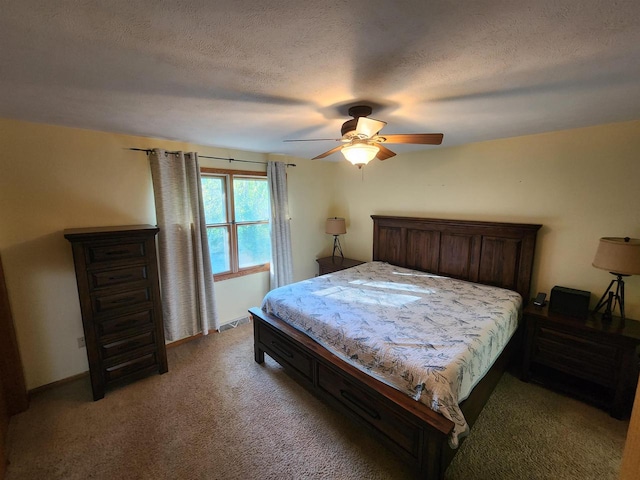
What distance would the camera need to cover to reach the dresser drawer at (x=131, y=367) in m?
2.45

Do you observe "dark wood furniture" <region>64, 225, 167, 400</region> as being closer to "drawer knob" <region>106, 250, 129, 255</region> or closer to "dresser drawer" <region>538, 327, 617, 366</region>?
"drawer knob" <region>106, 250, 129, 255</region>

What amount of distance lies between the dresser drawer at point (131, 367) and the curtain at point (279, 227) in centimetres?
176

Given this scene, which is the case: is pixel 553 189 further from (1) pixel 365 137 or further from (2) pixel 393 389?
(2) pixel 393 389

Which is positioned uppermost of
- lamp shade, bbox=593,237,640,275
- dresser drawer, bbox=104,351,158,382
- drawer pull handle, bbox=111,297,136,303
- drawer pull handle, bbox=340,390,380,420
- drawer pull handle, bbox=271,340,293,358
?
lamp shade, bbox=593,237,640,275

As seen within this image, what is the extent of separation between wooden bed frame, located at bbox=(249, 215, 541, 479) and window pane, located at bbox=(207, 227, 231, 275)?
1091mm

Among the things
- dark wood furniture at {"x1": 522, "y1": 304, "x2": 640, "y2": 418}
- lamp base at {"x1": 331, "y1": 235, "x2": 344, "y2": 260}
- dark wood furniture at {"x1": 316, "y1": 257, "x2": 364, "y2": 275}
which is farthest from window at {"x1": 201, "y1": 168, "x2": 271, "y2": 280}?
dark wood furniture at {"x1": 522, "y1": 304, "x2": 640, "y2": 418}

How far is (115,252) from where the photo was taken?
7.81 ft

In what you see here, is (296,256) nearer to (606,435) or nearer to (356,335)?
(356,335)

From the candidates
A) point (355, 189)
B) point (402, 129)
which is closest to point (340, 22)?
point (402, 129)

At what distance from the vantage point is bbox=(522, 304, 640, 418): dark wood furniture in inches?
83.3

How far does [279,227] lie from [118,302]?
82.6 inches

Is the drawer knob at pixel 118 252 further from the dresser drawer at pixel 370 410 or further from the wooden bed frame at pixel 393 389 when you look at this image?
the dresser drawer at pixel 370 410

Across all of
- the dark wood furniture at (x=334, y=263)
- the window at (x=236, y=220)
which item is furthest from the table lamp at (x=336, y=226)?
the window at (x=236, y=220)

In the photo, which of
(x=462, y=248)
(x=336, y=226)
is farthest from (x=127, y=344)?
(x=462, y=248)
